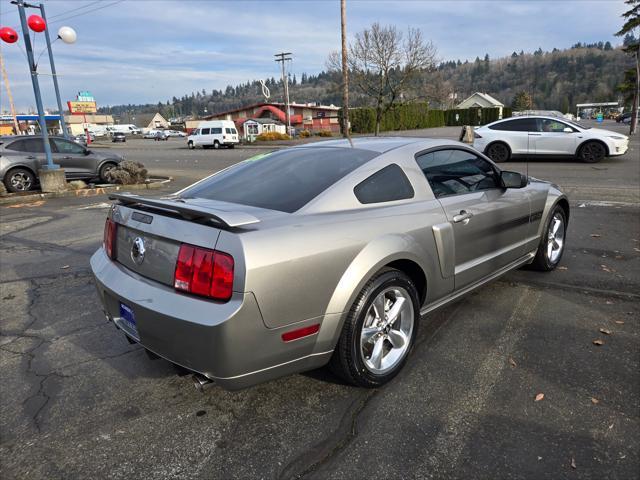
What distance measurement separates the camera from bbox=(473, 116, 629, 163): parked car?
47.7 ft

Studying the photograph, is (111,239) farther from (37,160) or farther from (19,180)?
(37,160)

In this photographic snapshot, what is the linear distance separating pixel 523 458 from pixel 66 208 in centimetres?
1018

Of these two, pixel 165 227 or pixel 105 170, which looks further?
pixel 105 170

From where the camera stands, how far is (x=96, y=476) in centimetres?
216

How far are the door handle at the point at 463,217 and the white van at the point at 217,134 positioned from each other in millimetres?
33726

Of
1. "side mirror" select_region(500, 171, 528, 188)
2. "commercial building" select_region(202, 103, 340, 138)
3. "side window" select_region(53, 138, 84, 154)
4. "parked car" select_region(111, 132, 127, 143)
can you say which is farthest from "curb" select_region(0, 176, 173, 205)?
"parked car" select_region(111, 132, 127, 143)

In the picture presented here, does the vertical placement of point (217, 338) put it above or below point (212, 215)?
below

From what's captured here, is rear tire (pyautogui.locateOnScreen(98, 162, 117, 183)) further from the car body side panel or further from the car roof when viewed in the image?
the car body side panel

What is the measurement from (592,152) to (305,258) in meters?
15.5

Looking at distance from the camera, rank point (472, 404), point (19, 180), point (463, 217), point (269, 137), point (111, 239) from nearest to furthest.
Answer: point (472, 404) < point (111, 239) < point (463, 217) < point (19, 180) < point (269, 137)

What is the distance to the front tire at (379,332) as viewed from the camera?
8.51 feet

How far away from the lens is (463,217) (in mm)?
3328

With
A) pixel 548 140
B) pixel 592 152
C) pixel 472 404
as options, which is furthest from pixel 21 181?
pixel 592 152

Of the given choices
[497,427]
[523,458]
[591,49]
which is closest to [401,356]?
[497,427]
